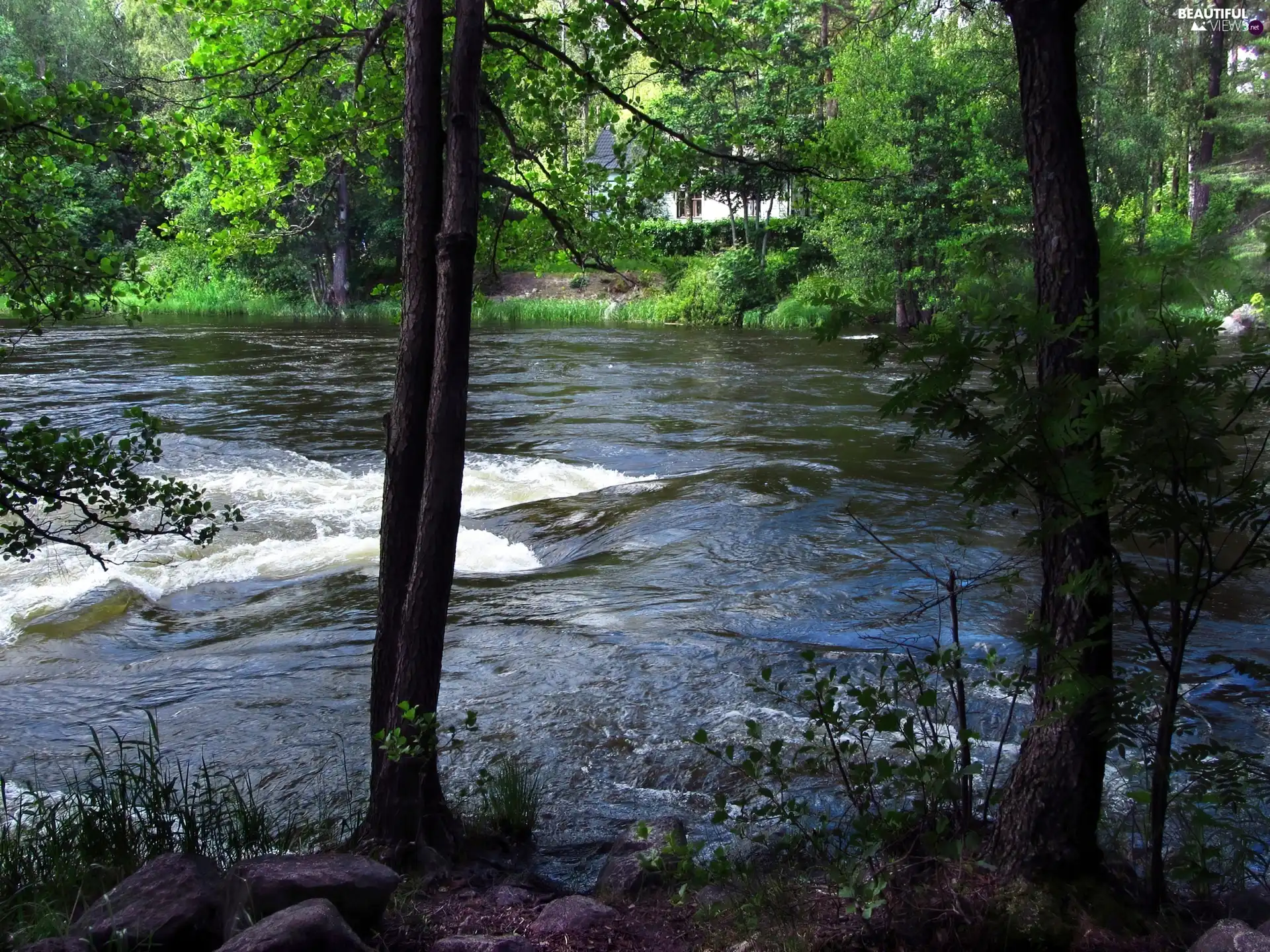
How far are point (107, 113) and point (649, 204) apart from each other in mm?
3558

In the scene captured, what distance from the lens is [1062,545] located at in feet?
11.3

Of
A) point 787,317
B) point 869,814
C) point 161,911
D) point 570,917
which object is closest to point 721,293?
point 787,317

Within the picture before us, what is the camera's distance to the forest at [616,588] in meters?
3.30

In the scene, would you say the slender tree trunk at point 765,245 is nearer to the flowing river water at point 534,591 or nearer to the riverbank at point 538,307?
the riverbank at point 538,307

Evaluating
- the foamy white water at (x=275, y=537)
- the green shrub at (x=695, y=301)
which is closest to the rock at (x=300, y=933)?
the foamy white water at (x=275, y=537)

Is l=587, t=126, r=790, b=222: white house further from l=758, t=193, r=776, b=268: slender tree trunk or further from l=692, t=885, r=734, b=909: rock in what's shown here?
l=692, t=885, r=734, b=909: rock

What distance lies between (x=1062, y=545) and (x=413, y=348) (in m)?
2.59

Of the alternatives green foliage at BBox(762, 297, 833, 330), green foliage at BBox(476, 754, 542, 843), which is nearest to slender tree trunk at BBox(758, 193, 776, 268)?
green foliage at BBox(762, 297, 833, 330)

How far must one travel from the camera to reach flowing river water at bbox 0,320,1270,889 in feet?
20.8

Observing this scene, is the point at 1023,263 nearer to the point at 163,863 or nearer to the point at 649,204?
the point at 163,863

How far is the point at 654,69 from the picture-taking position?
6391mm

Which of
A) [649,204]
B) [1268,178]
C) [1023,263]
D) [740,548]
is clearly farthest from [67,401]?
[1268,178]

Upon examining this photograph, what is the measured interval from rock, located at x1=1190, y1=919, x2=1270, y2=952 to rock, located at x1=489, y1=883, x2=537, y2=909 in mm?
2266

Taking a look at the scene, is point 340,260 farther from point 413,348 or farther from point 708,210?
point 413,348
